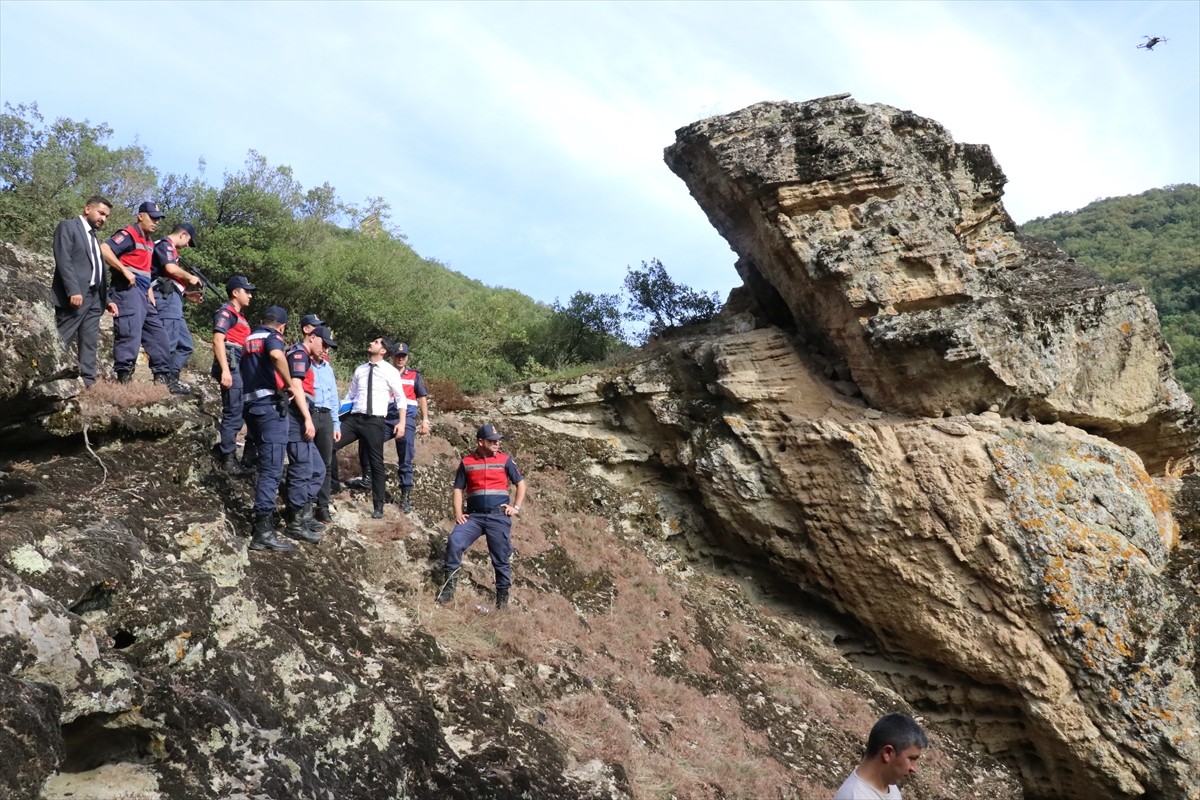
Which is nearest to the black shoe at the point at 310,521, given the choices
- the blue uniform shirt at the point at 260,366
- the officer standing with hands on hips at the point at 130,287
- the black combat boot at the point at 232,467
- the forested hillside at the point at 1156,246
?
the black combat boot at the point at 232,467

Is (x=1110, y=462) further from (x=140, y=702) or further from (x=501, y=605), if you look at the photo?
(x=140, y=702)

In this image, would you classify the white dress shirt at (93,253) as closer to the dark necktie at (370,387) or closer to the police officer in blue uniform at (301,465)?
the police officer in blue uniform at (301,465)

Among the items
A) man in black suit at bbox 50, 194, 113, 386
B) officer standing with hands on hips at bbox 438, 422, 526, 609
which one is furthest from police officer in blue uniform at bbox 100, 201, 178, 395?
officer standing with hands on hips at bbox 438, 422, 526, 609

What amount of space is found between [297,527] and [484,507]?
177 centimetres

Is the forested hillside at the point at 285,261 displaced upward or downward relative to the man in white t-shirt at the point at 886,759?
upward

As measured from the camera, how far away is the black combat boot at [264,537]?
7.24 metres

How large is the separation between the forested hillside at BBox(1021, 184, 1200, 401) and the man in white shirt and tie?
23.2 metres

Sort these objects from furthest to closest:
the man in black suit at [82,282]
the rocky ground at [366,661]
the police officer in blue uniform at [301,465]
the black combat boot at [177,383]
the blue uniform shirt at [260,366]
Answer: the black combat boot at [177,383] < the man in black suit at [82,282] < the police officer in blue uniform at [301,465] < the blue uniform shirt at [260,366] < the rocky ground at [366,661]

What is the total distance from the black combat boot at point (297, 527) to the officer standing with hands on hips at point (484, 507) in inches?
52.5

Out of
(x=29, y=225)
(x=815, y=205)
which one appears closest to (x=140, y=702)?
(x=815, y=205)

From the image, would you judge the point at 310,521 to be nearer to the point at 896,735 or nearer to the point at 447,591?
the point at 447,591

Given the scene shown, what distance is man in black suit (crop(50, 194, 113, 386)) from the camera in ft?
24.8

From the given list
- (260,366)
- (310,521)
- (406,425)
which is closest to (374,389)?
(406,425)

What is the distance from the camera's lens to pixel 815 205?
12.5m
